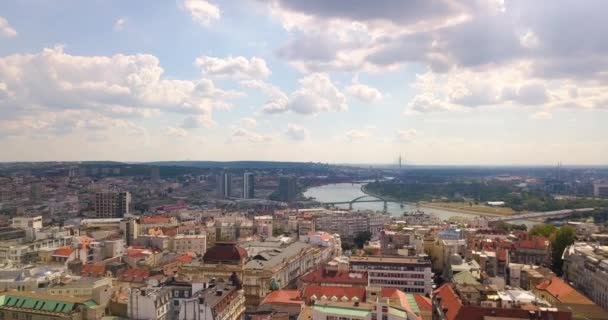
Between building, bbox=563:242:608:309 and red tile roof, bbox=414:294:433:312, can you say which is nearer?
red tile roof, bbox=414:294:433:312

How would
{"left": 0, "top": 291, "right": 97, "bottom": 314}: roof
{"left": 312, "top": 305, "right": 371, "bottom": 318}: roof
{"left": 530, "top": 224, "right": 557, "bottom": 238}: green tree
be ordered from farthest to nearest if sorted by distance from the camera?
{"left": 530, "top": 224, "right": 557, "bottom": 238}: green tree < {"left": 0, "top": 291, "right": 97, "bottom": 314}: roof < {"left": 312, "top": 305, "right": 371, "bottom": 318}: roof

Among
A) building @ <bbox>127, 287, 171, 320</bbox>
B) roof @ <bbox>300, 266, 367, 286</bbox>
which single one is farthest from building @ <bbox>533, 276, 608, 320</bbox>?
building @ <bbox>127, 287, 171, 320</bbox>

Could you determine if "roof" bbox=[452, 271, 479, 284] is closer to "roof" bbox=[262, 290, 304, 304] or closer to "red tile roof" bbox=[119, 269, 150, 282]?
"roof" bbox=[262, 290, 304, 304]

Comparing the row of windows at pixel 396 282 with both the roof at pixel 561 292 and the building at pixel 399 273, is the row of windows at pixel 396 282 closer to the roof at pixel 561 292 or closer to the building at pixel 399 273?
the building at pixel 399 273

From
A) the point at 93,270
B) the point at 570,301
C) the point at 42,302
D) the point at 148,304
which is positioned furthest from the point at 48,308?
the point at 570,301

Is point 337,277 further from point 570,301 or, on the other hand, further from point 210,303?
point 570,301

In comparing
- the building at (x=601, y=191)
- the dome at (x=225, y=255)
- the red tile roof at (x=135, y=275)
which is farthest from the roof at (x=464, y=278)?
the building at (x=601, y=191)

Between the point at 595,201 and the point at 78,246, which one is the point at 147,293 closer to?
the point at 78,246

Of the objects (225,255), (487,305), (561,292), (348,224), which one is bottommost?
(348,224)
